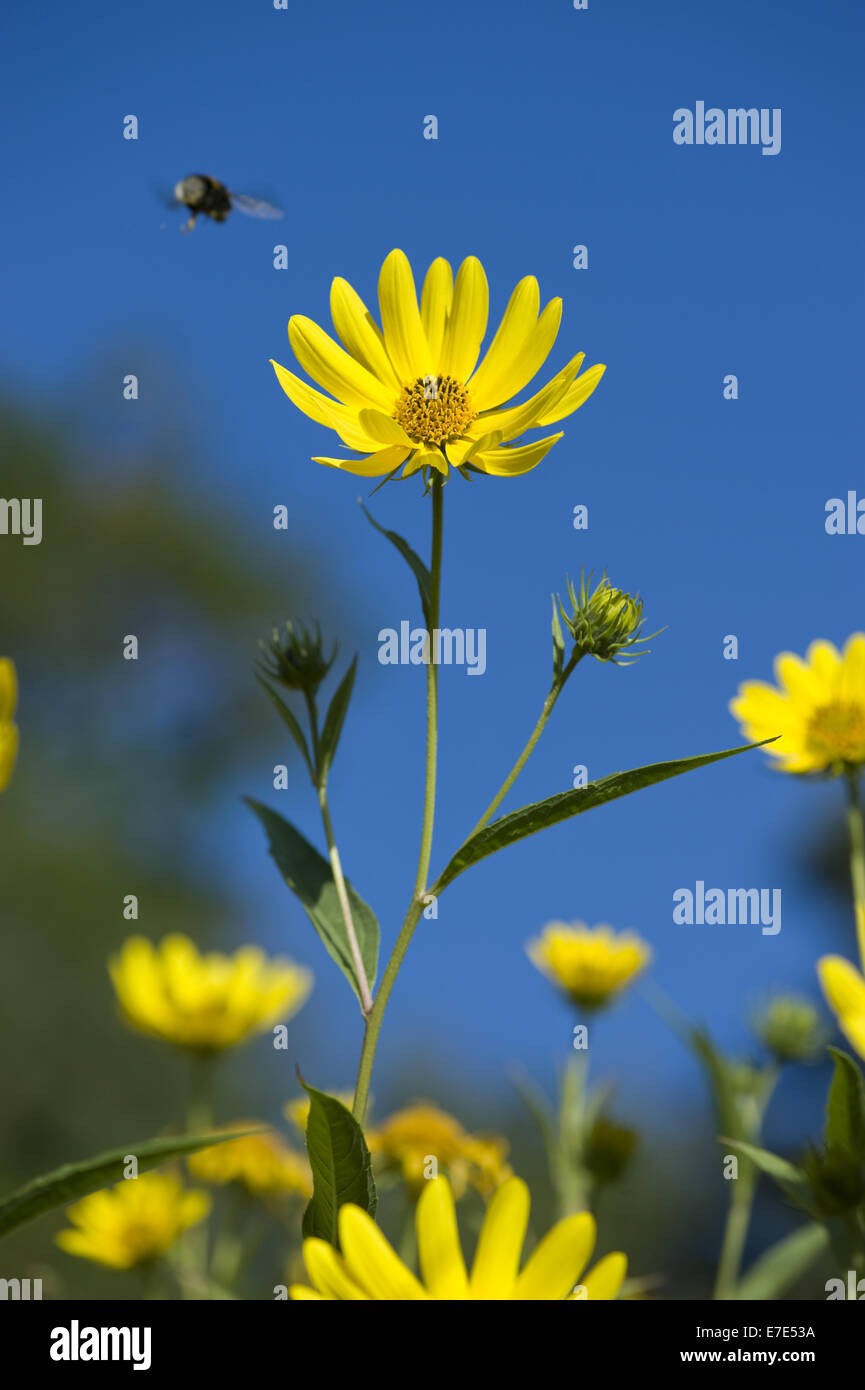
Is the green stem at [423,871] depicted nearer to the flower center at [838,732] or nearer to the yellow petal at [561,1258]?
the yellow petal at [561,1258]

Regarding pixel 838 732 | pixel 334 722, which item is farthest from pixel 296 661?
pixel 838 732

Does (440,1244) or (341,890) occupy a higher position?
(341,890)

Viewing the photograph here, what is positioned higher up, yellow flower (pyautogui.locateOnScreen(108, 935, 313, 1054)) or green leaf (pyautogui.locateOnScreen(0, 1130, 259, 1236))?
yellow flower (pyautogui.locateOnScreen(108, 935, 313, 1054))

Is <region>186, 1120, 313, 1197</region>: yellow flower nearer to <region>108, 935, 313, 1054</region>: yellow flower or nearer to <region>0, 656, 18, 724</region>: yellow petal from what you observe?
<region>108, 935, 313, 1054</region>: yellow flower

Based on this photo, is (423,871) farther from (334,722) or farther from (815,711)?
(815,711)

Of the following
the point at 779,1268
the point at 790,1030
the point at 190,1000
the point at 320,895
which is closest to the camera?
the point at 320,895

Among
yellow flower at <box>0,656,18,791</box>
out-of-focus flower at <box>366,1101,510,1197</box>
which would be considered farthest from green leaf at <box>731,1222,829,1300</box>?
yellow flower at <box>0,656,18,791</box>
